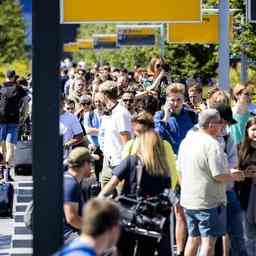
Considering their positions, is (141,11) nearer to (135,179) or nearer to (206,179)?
(206,179)

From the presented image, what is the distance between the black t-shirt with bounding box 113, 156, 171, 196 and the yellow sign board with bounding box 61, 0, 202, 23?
4.42 meters

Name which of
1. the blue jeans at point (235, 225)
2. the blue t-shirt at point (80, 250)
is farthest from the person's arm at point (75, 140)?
the blue t-shirt at point (80, 250)

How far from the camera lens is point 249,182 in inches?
471

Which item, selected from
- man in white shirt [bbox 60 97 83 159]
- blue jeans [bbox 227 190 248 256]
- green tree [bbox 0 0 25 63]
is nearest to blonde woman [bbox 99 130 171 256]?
blue jeans [bbox 227 190 248 256]

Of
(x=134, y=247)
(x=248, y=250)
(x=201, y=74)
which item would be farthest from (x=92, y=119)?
(x=201, y=74)

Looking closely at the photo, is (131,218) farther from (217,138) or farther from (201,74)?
(201,74)

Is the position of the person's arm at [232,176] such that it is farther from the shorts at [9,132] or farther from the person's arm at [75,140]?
the shorts at [9,132]

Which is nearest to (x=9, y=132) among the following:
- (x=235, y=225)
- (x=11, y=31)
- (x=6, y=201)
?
(x=6, y=201)

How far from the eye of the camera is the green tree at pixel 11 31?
83.3m

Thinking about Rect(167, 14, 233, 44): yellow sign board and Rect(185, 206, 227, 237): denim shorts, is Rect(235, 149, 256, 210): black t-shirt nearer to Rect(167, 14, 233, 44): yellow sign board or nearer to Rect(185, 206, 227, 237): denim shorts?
Rect(185, 206, 227, 237): denim shorts

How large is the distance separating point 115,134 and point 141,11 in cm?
266

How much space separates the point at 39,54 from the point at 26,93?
1263cm

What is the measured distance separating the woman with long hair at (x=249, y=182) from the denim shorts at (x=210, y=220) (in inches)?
30.5

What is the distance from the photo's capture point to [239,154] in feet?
39.4
